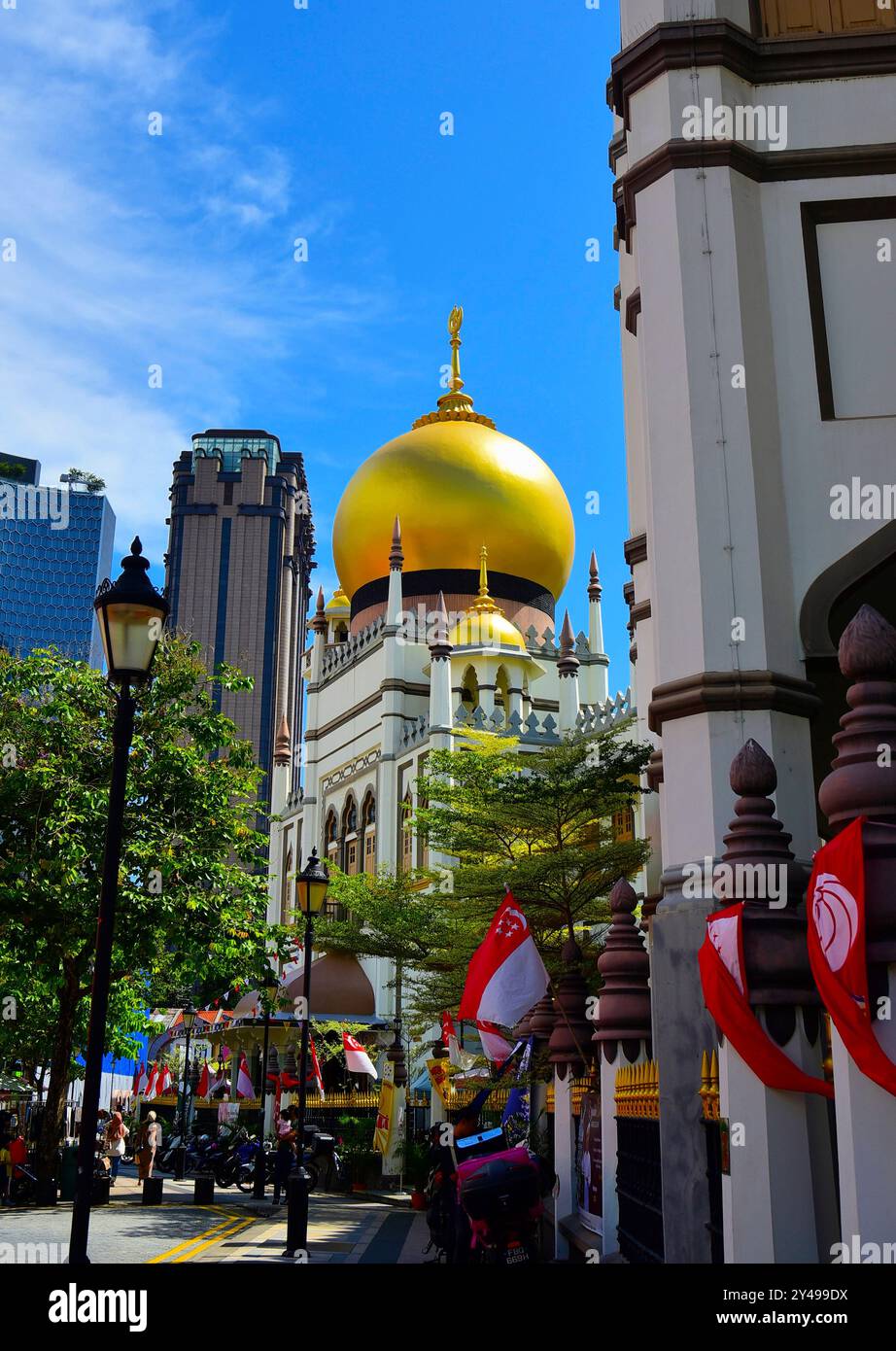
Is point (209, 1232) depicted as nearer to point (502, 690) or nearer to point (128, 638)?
point (128, 638)

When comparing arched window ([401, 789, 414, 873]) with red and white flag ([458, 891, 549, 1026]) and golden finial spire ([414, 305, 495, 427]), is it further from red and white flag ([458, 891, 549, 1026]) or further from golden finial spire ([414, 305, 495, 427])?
red and white flag ([458, 891, 549, 1026])

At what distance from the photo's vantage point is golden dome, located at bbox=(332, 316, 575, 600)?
52500mm

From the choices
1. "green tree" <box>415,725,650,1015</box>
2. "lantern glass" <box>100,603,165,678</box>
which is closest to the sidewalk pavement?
"green tree" <box>415,725,650,1015</box>

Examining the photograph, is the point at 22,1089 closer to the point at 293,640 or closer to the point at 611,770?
the point at 611,770

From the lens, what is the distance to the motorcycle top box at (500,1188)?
33.7 ft

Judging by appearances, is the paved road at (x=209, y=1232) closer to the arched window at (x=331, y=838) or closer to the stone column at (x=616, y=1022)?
the stone column at (x=616, y=1022)

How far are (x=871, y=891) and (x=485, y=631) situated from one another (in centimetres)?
4117

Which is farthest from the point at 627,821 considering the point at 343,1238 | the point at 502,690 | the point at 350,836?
the point at 350,836

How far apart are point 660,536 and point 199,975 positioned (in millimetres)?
14151

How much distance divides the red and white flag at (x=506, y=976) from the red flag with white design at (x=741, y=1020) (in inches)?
239

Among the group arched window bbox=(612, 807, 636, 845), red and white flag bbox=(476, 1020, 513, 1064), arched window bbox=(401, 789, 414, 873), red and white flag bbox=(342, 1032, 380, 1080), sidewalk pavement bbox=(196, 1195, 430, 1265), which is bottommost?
sidewalk pavement bbox=(196, 1195, 430, 1265)

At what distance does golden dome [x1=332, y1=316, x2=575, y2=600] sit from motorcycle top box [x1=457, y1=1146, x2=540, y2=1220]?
140ft
